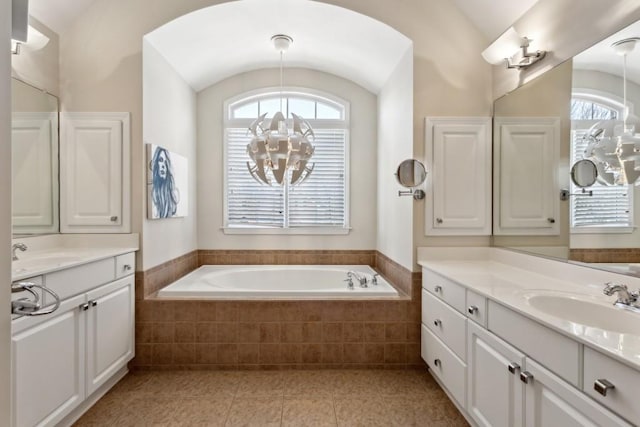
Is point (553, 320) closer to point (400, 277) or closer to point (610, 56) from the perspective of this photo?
point (610, 56)

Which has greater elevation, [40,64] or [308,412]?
[40,64]

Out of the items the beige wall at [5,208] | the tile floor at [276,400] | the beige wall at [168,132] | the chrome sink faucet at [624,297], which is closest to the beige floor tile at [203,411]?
the tile floor at [276,400]

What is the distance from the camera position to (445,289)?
7.13 ft

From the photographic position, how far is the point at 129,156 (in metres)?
2.56

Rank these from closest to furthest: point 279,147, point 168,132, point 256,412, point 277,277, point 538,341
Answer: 1. point 538,341
2. point 256,412
3. point 279,147
4. point 168,132
5. point 277,277

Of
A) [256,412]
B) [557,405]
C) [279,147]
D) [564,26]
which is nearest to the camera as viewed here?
[557,405]

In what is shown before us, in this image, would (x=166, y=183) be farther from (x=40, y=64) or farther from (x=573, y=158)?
(x=573, y=158)

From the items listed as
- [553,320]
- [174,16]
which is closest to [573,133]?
[553,320]

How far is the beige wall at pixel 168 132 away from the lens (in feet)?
8.68

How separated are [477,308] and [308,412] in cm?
116

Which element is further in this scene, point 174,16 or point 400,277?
point 400,277

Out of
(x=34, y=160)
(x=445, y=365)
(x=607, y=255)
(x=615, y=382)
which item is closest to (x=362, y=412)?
(x=445, y=365)

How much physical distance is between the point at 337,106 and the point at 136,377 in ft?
9.93

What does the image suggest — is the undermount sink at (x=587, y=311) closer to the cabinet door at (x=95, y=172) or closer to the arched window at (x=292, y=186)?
the arched window at (x=292, y=186)
